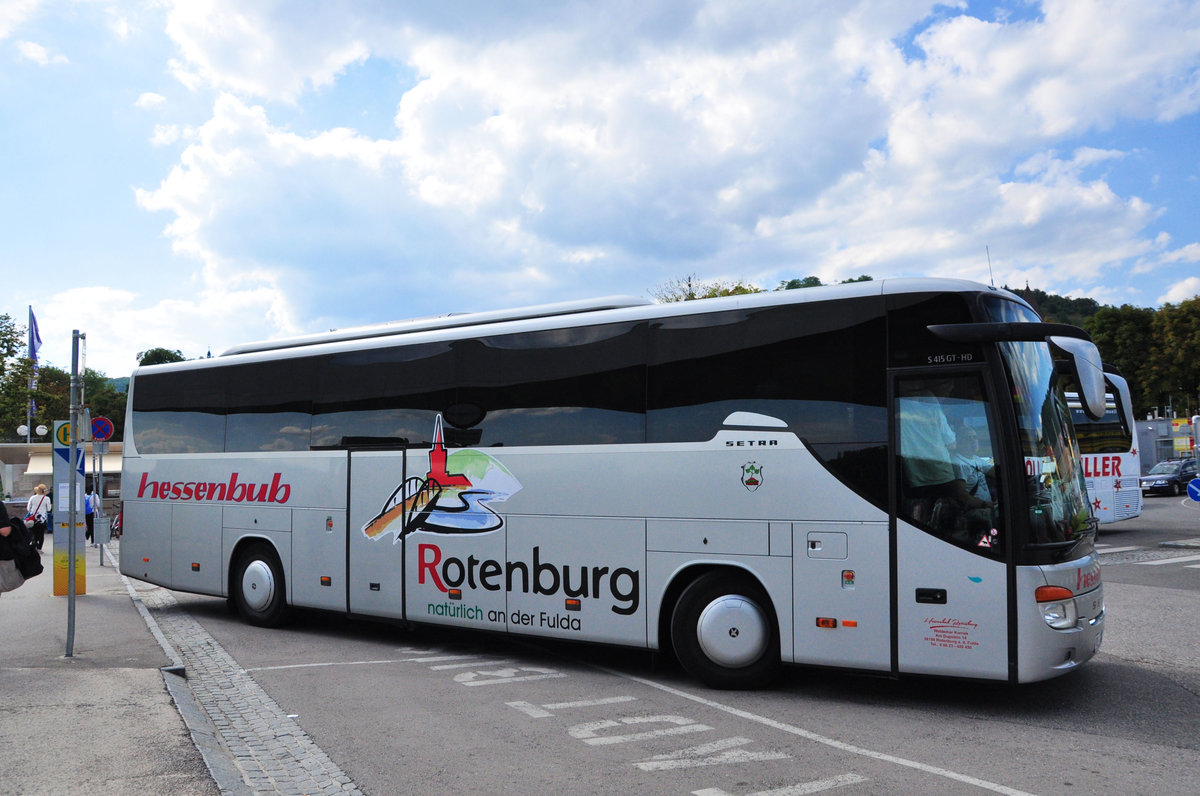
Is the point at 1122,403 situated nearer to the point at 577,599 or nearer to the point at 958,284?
the point at 958,284

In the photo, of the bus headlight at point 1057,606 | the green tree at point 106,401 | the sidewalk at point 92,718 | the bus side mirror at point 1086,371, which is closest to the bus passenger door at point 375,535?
the sidewalk at point 92,718

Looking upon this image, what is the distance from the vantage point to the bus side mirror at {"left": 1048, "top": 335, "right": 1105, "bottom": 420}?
734cm

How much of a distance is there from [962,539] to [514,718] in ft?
12.1

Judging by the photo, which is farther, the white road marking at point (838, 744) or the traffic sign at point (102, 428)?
the traffic sign at point (102, 428)

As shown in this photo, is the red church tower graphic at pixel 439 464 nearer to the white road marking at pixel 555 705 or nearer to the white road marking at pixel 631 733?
the white road marking at pixel 555 705

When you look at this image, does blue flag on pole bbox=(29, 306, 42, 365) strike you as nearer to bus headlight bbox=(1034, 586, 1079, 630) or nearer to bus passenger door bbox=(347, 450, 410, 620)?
bus passenger door bbox=(347, 450, 410, 620)

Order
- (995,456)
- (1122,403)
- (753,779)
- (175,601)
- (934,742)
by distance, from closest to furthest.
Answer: (753,779) < (934,742) < (995,456) < (1122,403) < (175,601)

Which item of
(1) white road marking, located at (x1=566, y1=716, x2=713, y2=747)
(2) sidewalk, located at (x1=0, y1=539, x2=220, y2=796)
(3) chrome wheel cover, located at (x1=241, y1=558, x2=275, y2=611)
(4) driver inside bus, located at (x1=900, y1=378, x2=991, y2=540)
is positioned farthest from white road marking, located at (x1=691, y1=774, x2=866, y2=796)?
(3) chrome wheel cover, located at (x1=241, y1=558, x2=275, y2=611)

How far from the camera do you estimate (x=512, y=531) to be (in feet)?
32.8

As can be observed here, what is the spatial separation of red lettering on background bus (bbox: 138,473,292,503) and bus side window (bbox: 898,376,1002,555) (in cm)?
786

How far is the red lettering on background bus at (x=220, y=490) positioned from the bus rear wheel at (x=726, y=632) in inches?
235

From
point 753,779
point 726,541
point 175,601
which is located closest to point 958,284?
point 726,541

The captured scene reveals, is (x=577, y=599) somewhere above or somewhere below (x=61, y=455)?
below

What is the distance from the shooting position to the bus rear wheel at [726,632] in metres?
8.32
